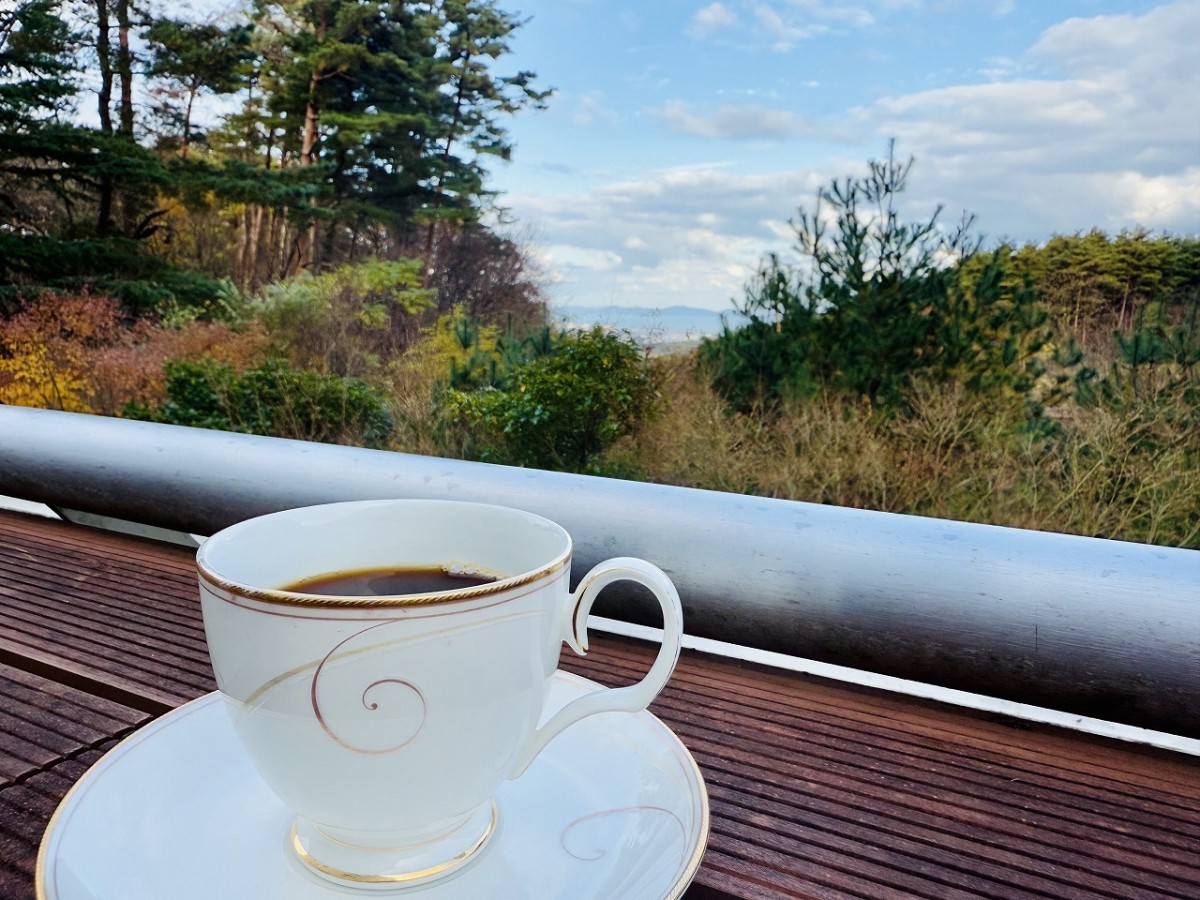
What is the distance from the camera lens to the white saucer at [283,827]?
9.0 inches

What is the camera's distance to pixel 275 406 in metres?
2.68

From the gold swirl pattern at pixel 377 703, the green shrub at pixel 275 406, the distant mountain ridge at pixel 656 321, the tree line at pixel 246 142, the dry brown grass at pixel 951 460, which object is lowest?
the green shrub at pixel 275 406

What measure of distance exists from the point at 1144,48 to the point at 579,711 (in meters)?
2.91

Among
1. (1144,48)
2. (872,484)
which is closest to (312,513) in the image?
(872,484)

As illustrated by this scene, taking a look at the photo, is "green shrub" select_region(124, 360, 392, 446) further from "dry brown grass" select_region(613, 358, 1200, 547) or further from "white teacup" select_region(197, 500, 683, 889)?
"white teacup" select_region(197, 500, 683, 889)

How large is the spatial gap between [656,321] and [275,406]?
1.29 meters

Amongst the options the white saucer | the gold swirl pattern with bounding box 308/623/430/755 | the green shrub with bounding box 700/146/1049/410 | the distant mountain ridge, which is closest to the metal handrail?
the white saucer

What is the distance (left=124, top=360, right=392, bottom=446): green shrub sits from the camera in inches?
104

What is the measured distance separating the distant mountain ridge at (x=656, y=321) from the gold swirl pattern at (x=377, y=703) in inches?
96.6

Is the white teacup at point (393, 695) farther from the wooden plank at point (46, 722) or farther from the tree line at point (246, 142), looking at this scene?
the tree line at point (246, 142)

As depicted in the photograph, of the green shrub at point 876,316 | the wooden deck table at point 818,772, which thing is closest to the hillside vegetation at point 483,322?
the green shrub at point 876,316

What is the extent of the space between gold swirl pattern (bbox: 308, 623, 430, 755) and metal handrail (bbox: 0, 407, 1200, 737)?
285mm

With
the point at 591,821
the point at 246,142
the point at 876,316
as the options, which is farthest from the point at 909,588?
the point at 246,142

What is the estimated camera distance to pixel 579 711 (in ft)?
0.92
